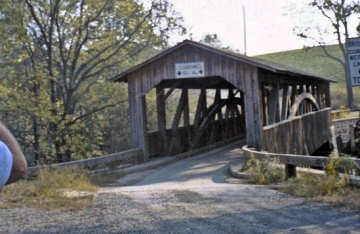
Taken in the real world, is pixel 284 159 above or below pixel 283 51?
below

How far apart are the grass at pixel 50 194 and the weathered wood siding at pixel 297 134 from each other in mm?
5757

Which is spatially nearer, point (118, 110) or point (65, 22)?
point (65, 22)

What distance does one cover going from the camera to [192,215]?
555 cm

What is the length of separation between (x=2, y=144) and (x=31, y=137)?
14.8 meters

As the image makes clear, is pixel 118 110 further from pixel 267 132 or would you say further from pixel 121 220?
pixel 121 220

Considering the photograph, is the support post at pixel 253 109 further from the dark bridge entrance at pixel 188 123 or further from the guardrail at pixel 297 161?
the dark bridge entrance at pixel 188 123

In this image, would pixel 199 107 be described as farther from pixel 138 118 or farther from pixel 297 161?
pixel 297 161

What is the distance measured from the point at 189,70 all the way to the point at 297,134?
Answer: 4537 millimetres

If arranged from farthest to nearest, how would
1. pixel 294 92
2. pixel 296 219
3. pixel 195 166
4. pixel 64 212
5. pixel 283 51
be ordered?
pixel 283 51
pixel 294 92
pixel 195 166
pixel 64 212
pixel 296 219

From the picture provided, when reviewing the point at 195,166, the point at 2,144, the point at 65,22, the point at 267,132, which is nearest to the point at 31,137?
the point at 65,22

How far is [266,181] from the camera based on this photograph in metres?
8.45

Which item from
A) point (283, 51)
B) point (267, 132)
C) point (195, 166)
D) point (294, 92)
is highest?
point (283, 51)

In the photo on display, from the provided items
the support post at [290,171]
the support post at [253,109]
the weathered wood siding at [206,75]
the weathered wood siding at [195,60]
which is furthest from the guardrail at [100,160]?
the support post at [290,171]

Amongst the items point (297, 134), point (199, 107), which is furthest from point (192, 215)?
point (199, 107)
